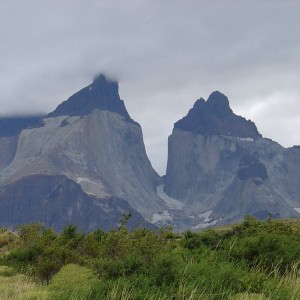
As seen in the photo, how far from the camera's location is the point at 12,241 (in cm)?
3819

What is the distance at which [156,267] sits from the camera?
17125 millimetres

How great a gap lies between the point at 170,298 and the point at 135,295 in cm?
103

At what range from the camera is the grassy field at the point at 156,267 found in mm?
15688

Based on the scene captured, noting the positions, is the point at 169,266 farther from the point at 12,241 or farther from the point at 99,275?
the point at 12,241

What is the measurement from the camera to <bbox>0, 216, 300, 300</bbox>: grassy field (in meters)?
15.7

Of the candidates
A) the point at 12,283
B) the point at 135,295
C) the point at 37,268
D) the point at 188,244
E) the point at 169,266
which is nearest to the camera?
the point at 135,295

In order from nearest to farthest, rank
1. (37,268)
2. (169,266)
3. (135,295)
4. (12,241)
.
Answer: (135,295)
(169,266)
(37,268)
(12,241)

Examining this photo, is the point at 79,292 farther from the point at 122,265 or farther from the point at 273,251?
the point at 273,251

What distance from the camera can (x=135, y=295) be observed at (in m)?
14.6

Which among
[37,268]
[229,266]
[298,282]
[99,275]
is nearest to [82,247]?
[37,268]

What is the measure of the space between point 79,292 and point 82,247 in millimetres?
12908

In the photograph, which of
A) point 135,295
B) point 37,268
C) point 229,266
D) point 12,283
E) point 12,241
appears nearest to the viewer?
point 135,295

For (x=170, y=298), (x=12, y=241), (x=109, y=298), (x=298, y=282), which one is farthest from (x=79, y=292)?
(x=12, y=241)

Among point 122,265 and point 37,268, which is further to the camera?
point 37,268
